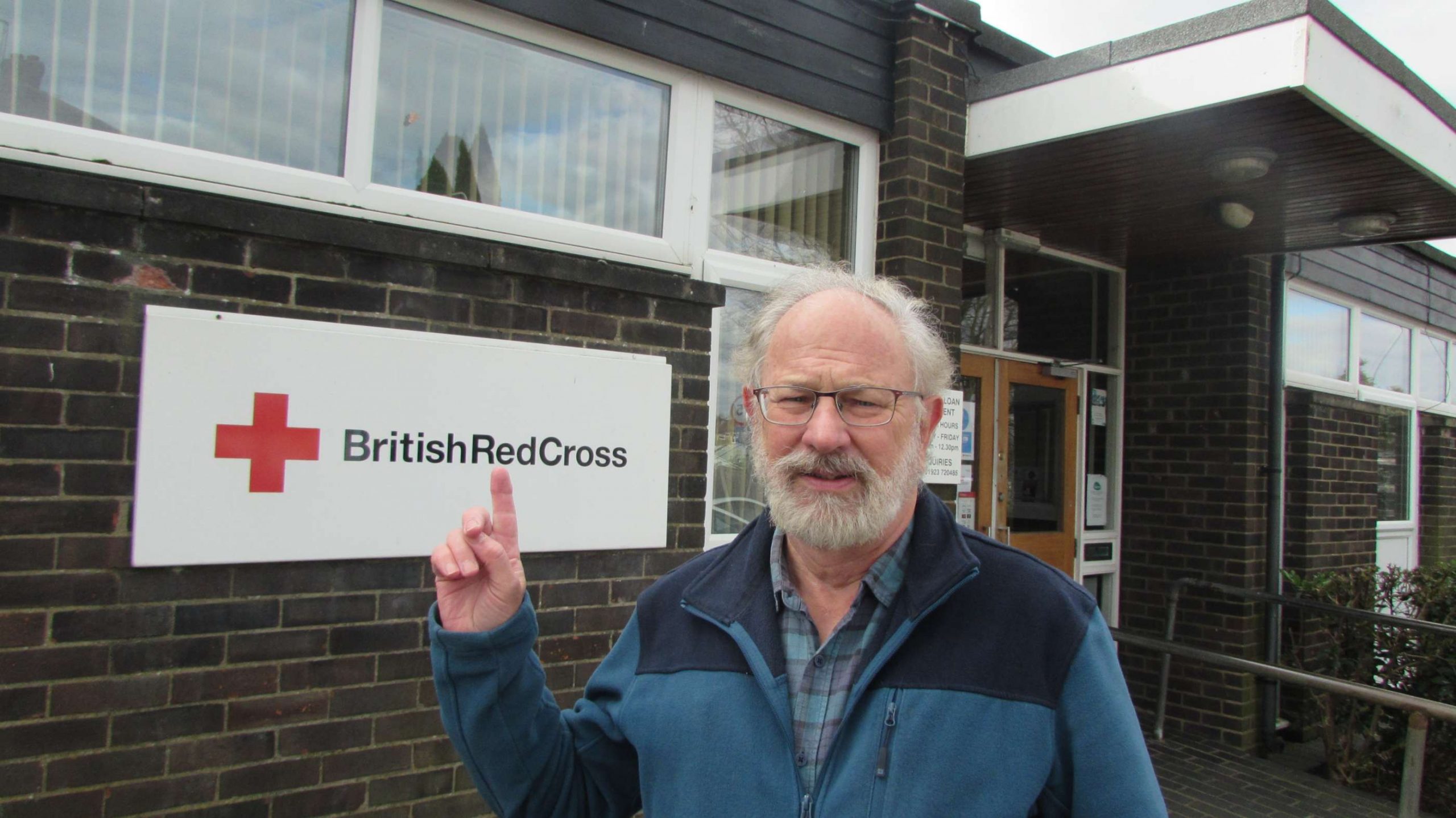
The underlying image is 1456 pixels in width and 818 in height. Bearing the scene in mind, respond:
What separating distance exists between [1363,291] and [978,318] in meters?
4.33

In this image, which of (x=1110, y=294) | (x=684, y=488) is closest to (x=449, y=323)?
(x=684, y=488)

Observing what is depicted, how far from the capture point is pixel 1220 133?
176 inches

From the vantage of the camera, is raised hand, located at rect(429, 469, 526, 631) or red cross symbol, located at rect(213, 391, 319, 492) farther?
red cross symbol, located at rect(213, 391, 319, 492)

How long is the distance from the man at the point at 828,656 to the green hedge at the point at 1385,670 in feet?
18.3

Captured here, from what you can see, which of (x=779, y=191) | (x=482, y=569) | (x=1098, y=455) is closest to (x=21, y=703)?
(x=482, y=569)

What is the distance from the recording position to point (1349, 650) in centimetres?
634

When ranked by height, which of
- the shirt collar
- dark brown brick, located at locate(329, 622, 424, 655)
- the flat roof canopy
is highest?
the flat roof canopy

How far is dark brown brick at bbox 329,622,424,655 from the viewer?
10.4 feet

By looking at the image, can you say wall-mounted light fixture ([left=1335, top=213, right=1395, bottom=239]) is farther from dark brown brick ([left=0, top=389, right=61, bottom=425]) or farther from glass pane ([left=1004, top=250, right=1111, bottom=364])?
dark brown brick ([left=0, top=389, right=61, bottom=425])

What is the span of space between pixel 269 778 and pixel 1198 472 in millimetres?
6302

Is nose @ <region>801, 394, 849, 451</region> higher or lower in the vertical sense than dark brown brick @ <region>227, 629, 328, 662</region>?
higher

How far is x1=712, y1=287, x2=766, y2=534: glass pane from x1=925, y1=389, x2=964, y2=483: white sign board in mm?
1002

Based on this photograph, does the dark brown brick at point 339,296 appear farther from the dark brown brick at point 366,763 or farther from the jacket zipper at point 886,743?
the jacket zipper at point 886,743

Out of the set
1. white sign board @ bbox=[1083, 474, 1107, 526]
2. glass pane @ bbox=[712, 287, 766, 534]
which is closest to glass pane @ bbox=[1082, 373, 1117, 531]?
white sign board @ bbox=[1083, 474, 1107, 526]
